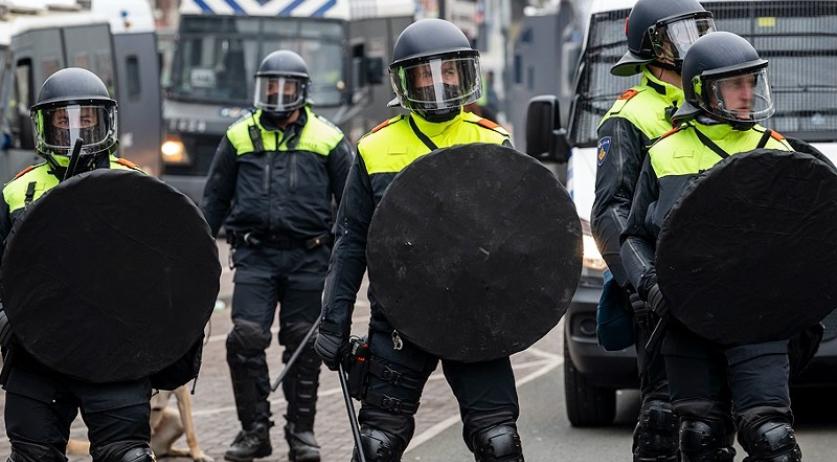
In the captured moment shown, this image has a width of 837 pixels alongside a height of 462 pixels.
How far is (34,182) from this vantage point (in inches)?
231

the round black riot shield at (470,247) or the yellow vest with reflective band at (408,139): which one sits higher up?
the yellow vest with reflective band at (408,139)

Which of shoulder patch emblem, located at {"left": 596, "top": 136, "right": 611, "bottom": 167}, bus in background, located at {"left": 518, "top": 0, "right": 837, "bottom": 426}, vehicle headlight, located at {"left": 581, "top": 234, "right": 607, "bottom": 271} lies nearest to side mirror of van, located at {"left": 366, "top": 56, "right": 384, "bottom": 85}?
bus in background, located at {"left": 518, "top": 0, "right": 837, "bottom": 426}

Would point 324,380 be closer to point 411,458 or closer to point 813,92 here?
point 411,458

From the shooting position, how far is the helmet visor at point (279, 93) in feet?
27.5

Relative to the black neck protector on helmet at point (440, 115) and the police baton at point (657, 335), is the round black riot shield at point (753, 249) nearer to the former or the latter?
the police baton at point (657, 335)

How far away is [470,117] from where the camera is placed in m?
6.01

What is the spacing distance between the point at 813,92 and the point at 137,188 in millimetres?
4377

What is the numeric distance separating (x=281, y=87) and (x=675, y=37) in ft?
8.27

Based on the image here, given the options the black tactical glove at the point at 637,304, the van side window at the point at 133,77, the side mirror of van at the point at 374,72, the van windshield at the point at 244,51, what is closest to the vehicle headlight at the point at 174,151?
the van windshield at the point at 244,51

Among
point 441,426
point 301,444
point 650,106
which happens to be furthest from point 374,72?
point 650,106

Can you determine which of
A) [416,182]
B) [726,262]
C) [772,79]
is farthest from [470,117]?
[772,79]

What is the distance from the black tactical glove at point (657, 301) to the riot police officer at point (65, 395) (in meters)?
1.69

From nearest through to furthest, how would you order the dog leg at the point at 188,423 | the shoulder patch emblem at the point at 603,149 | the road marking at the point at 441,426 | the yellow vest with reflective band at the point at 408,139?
1. the yellow vest with reflective band at the point at 408,139
2. the shoulder patch emblem at the point at 603,149
3. the dog leg at the point at 188,423
4. the road marking at the point at 441,426

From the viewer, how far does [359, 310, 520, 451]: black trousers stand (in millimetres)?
5648
